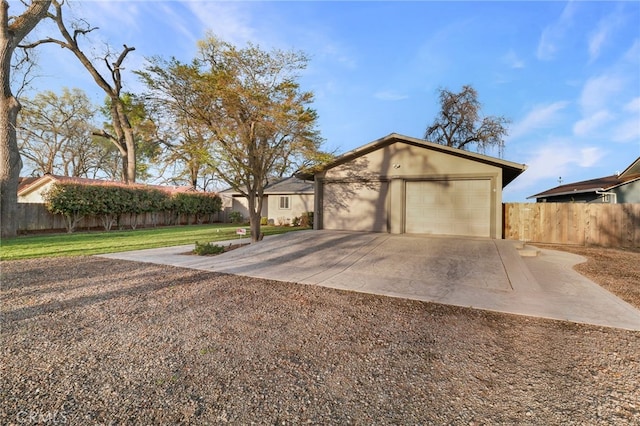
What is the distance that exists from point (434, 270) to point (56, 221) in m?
18.0

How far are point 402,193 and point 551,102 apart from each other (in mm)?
10741

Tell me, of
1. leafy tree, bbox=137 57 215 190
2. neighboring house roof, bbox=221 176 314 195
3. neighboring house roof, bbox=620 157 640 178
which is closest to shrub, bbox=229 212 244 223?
neighboring house roof, bbox=221 176 314 195

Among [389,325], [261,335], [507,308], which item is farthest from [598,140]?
[261,335]

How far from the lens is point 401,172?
12031 mm

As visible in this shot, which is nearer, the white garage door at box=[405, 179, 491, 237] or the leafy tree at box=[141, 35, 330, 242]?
the leafy tree at box=[141, 35, 330, 242]

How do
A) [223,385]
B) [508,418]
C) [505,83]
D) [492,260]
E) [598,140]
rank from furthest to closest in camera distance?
[598,140] < [505,83] < [492,260] < [223,385] < [508,418]

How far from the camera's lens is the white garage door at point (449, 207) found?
35.9 ft

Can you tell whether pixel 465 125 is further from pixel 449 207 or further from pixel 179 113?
pixel 179 113

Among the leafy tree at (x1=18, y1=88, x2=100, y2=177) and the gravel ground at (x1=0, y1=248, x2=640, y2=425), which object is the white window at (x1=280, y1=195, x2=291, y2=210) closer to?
the gravel ground at (x1=0, y1=248, x2=640, y2=425)

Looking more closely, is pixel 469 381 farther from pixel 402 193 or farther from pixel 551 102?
pixel 551 102

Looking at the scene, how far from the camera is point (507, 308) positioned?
4.31 metres

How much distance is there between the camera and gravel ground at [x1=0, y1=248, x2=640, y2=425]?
6.58 ft

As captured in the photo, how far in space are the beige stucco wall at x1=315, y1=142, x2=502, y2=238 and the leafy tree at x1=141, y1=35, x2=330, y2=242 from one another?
299 centimetres

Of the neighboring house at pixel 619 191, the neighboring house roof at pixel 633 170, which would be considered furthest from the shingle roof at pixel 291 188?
the neighboring house roof at pixel 633 170
